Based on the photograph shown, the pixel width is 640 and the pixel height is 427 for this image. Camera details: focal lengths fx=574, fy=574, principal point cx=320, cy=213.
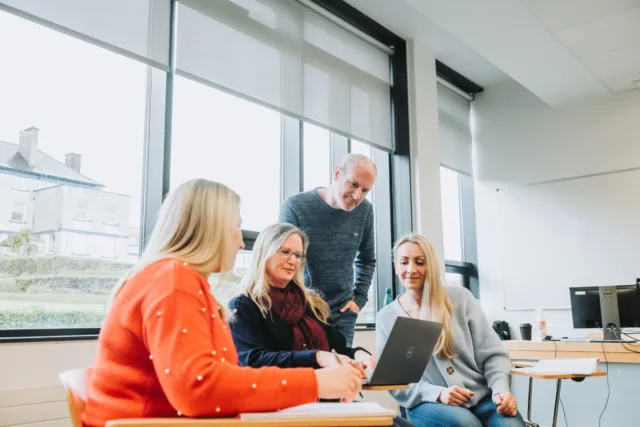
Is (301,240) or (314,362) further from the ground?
(301,240)

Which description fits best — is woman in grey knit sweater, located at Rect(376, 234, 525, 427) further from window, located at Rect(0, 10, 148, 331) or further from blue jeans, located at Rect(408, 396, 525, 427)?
window, located at Rect(0, 10, 148, 331)

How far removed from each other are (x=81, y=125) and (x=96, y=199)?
348 mm

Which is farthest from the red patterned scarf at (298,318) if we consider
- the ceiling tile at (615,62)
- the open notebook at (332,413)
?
the ceiling tile at (615,62)

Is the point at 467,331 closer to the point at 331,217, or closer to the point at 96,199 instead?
the point at 331,217

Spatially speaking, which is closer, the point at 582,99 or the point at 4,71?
the point at 4,71

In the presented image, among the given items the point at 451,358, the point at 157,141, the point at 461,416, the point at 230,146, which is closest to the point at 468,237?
the point at 230,146

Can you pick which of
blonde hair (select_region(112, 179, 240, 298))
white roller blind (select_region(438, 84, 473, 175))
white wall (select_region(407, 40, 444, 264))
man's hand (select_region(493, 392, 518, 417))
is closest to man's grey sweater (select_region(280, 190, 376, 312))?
man's hand (select_region(493, 392, 518, 417))

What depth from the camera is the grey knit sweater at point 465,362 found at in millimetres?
2162

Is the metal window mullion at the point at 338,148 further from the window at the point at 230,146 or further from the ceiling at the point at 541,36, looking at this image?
the ceiling at the point at 541,36

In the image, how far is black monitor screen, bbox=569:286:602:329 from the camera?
372cm

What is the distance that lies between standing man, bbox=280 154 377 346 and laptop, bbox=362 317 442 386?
95cm

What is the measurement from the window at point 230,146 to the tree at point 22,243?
73cm

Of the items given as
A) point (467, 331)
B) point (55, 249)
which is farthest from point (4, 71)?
Answer: point (467, 331)

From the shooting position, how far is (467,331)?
7.63ft
